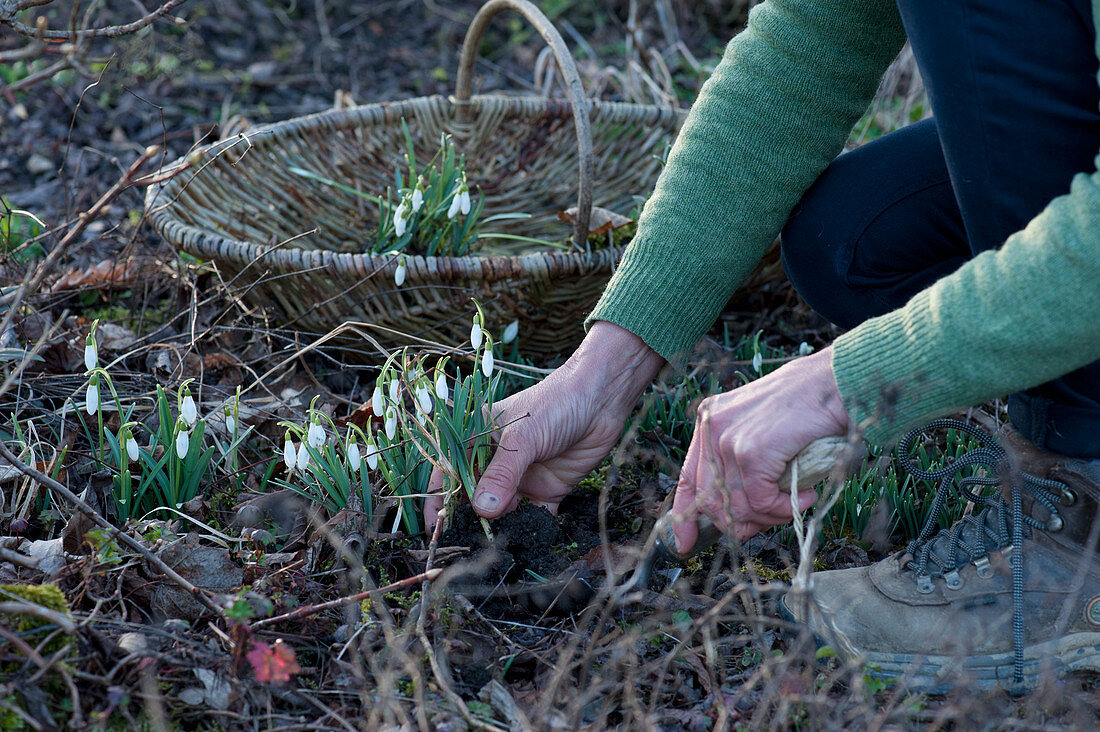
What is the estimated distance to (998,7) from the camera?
1284 mm

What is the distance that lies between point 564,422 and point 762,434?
46 cm

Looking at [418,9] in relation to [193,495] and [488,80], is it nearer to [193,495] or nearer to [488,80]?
[488,80]

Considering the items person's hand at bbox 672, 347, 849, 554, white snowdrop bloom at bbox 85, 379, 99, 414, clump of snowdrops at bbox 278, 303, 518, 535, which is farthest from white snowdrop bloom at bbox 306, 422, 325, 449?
person's hand at bbox 672, 347, 849, 554

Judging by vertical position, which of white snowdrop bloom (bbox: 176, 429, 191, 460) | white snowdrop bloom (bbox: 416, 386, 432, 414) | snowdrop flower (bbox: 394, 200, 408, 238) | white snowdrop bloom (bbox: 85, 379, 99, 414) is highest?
snowdrop flower (bbox: 394, 200, 408, 238)

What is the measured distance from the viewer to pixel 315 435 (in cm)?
157

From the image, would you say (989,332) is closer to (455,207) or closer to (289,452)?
(289,452)

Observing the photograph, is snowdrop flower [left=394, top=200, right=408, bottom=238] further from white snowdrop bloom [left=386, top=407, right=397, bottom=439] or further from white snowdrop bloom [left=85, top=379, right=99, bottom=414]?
white snowdrop bloom [left=85, top=379, right=99, bottom=414]

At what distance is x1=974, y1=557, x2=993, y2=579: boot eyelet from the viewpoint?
57.6 inches

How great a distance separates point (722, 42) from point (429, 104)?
255cm

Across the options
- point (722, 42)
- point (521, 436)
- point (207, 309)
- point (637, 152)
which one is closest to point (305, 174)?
point (207, 309)

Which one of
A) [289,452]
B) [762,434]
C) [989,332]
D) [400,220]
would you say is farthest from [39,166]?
[989,332]

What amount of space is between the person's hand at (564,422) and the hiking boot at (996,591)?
467 millimetres

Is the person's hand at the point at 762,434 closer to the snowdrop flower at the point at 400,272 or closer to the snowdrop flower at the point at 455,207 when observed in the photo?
the snowdrop flower at the point at 400,272

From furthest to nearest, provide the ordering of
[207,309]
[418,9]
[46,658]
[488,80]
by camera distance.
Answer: [418,9] < [488,80] < [207,309] < [46,658]
